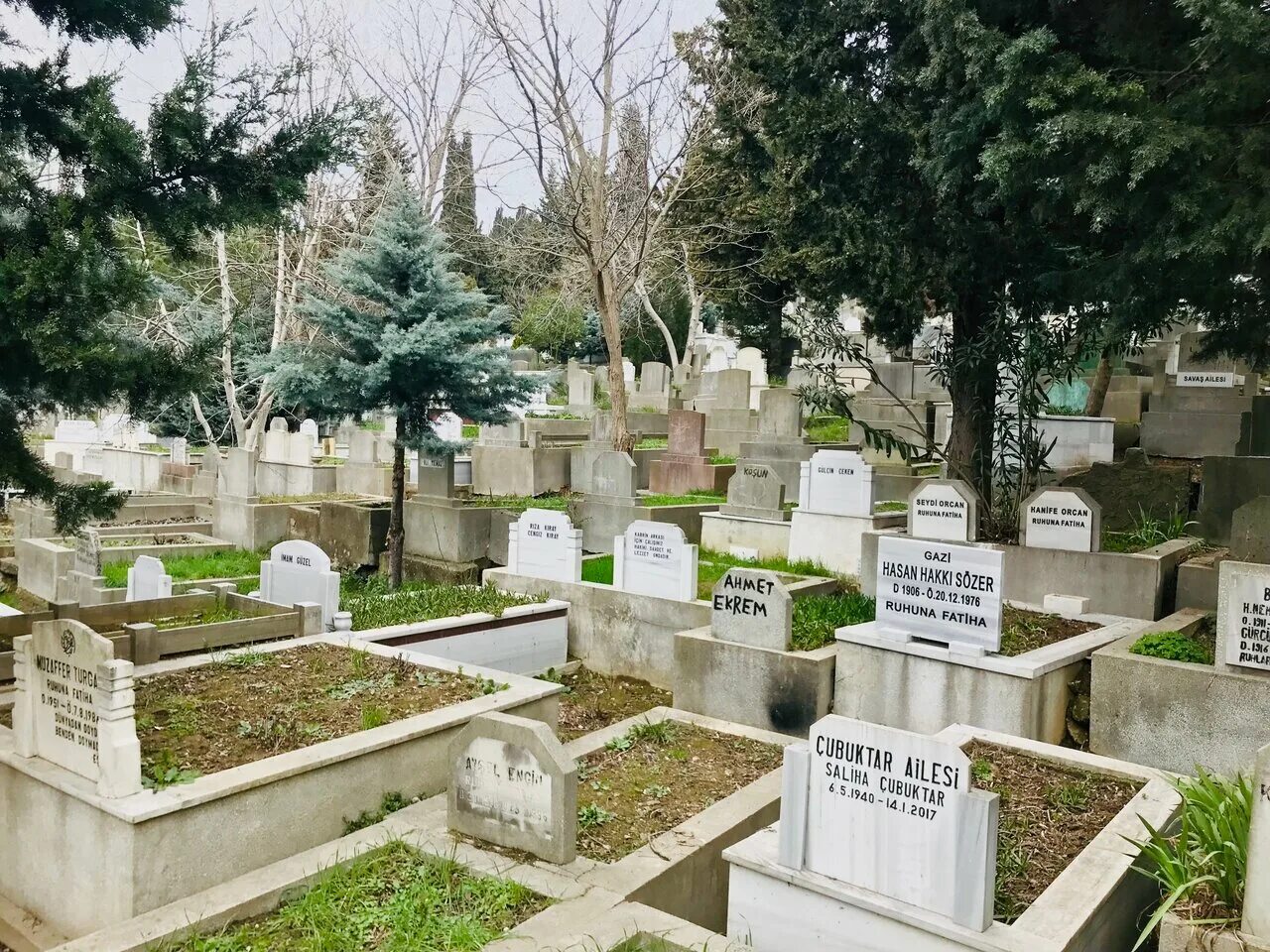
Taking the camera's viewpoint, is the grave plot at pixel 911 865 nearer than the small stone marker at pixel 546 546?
Yes

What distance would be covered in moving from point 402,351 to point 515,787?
28.3ft

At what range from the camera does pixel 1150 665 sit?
6254mm

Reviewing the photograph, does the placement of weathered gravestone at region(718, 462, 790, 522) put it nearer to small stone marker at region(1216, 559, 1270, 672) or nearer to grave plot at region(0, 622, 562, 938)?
grave plot at region(0, 622, 562, 938)

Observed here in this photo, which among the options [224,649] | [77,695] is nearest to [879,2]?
[224,649]

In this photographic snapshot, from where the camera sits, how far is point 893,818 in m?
3.99

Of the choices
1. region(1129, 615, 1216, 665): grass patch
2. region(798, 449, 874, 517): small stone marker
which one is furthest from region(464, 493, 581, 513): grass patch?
A: region(1129, 615, 1216, 665): grass patch

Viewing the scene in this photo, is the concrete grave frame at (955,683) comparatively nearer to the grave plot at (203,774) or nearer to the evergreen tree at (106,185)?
the grave plot at (203,774)

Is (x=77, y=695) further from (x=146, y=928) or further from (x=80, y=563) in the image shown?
(x=80, y=563)

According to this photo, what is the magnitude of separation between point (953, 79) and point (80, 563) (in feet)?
39.1

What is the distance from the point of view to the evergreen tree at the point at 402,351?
12656 millimetres

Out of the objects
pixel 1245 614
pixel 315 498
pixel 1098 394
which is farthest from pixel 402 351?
pixel 1098 394

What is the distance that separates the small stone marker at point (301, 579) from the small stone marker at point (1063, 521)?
6402mm

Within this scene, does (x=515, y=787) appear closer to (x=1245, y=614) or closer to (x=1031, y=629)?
(x=1245, y=614)

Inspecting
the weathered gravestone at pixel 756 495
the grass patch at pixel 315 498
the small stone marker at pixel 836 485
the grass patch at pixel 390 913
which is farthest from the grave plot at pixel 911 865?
the grass patch at pixel 315 498
